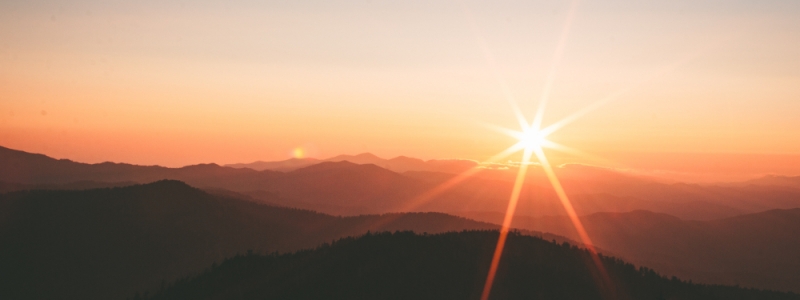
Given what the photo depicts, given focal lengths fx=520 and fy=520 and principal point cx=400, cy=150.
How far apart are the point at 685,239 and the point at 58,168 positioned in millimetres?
152973

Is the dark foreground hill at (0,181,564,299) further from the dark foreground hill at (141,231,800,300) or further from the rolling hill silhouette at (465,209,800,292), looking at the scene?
the rolling hill silhouette at (465,209,800,292)

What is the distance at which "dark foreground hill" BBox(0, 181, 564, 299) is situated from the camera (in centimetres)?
3781

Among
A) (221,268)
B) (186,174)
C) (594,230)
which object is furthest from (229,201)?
(186,174)

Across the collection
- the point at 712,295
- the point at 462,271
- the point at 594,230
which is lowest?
the point at 462,271

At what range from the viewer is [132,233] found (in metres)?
46.2

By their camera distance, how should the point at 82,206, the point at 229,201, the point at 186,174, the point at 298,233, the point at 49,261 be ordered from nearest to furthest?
the point at 49,261, the point at 82,206, the point at 298,233, the point at 229,201, the point at 186,174

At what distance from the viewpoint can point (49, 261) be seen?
130 feet

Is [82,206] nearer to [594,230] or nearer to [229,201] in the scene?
[229,201]

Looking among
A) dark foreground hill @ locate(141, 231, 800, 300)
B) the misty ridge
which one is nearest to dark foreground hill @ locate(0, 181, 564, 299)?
the misty ridge

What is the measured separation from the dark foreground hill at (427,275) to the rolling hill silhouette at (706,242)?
119ft

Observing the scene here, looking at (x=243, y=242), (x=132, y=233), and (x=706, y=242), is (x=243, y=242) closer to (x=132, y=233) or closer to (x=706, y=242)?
(x=132, y=233)

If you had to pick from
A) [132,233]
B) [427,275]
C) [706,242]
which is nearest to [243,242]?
[132,233]

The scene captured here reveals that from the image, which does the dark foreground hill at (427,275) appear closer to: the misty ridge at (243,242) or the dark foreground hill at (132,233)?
the misty ridge at (243,242)

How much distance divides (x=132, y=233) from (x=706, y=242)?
8737cm
